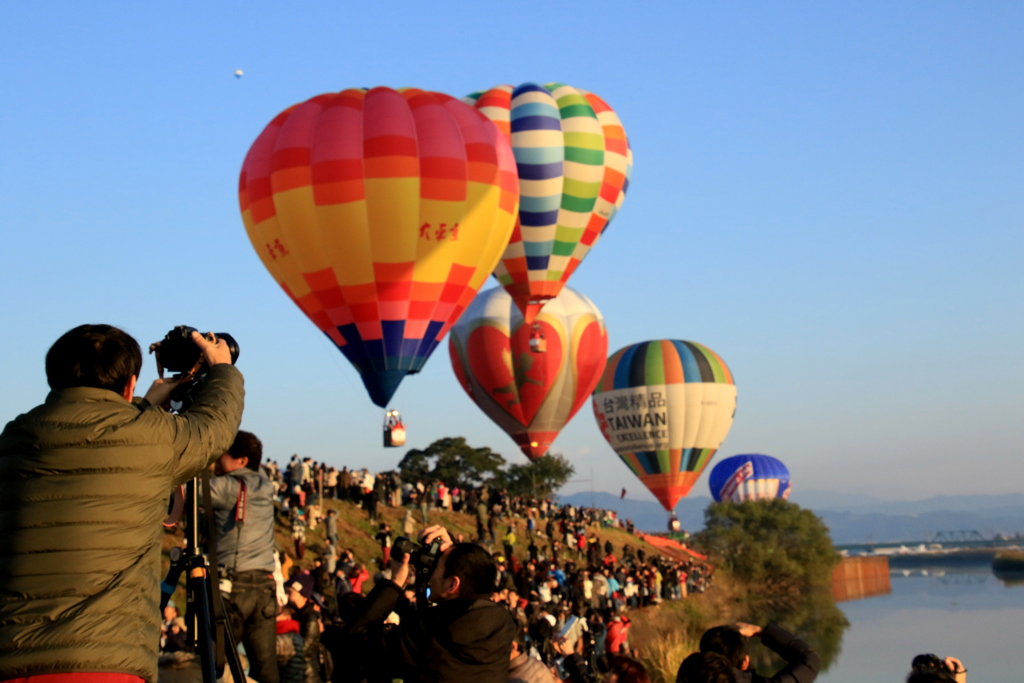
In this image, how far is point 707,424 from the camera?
3497 centimetres

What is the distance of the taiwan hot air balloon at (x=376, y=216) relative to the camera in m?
17.6

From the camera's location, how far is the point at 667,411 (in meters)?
34.6

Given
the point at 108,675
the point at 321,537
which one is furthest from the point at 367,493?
the point at 108,675

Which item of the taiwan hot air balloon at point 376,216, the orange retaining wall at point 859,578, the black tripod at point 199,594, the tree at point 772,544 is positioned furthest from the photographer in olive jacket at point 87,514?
the orange retaining wall at point 859,578

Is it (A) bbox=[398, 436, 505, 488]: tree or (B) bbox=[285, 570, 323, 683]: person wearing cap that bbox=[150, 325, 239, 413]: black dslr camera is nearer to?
(B) bbox=[285, 570, 323, 683]: person wearing cap

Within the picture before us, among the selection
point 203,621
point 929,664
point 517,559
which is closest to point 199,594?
point 203,621

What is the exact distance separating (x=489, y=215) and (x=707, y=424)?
18.2m

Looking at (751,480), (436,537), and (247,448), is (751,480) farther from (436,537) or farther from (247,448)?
(436,537)

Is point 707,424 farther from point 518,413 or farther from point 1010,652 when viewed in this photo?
point 1010,652

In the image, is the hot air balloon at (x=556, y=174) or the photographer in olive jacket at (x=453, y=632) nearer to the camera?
the photographer in olive jacket at (x=453, y=632)

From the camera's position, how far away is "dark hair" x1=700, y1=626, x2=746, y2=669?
3824 mm

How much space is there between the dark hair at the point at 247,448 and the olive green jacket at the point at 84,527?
2.23 m

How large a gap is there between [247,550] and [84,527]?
2488mm

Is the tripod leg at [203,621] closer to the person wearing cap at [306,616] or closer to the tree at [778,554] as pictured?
the person wearing cap at [306,616]
